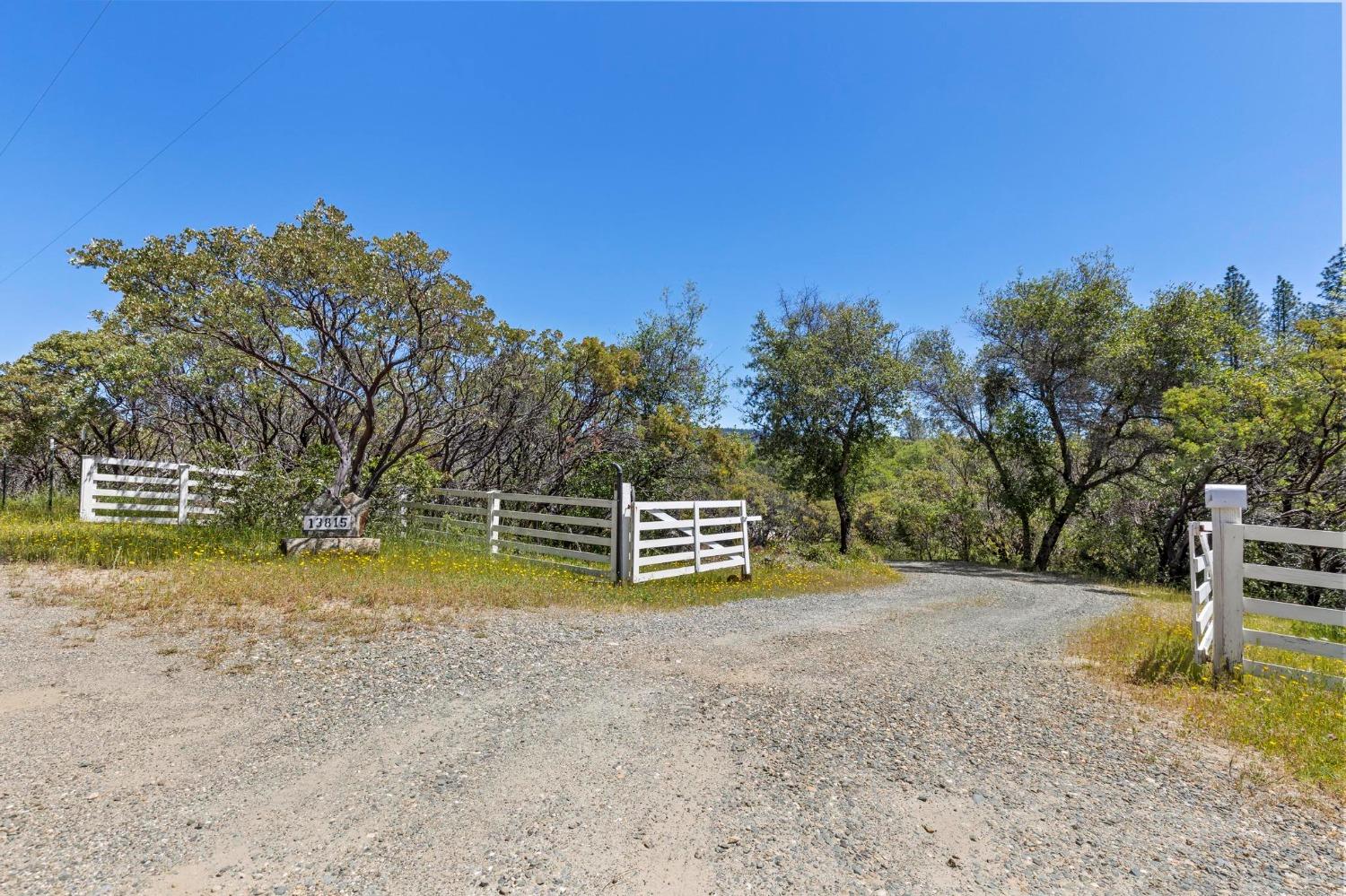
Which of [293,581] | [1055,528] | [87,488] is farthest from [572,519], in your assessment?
[1055,528]

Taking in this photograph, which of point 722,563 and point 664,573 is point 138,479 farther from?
point 722,563

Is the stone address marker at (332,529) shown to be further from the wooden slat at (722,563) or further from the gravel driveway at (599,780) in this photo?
the wooden slat at (722,563)

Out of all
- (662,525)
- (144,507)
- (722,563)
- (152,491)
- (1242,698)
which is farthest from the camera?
(152,491)

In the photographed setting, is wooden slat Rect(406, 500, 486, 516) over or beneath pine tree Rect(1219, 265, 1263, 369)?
beneath

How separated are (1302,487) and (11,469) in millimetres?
33234

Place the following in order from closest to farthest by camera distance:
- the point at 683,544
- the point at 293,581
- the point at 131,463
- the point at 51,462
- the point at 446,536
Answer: the point at 293,581 < the point at 683,544 < the point at 446,536 < the point at 131,463 < the point at 51,462

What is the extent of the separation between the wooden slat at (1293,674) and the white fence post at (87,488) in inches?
692

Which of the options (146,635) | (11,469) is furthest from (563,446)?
(11,469)

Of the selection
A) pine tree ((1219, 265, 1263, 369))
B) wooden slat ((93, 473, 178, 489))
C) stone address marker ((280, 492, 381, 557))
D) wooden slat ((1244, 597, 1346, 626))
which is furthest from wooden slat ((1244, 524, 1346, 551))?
wooden slat ((93, 473, 178, 489))

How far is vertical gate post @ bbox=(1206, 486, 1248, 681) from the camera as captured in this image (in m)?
4.55

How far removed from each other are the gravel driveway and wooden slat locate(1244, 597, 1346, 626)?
127cm

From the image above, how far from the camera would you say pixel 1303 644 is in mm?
4246

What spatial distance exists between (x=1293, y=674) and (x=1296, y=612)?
47cm

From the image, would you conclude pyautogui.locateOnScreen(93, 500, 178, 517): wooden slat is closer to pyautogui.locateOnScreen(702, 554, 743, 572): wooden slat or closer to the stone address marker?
the stone address marker
